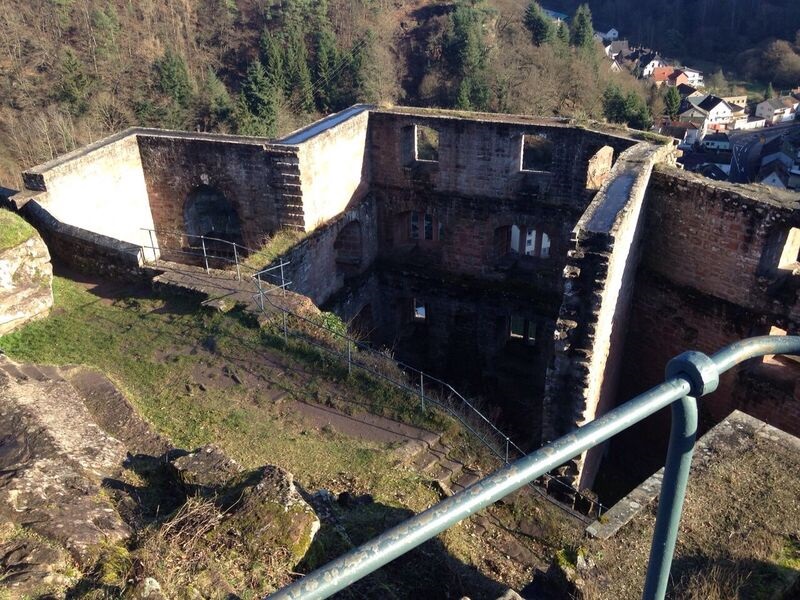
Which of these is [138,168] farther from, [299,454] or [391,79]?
[391,79]

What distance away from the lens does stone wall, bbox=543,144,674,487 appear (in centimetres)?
948

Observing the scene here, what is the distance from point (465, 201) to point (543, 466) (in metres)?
14.1

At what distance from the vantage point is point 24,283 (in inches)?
448

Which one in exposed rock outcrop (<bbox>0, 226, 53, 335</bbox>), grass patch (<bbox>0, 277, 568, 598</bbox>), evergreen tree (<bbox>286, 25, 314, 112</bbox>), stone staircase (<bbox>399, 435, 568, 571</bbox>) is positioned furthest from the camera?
evergreen tree (<bbox>286, 25, 314, 112</bbox>)

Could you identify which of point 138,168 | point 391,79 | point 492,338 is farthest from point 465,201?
point 391,79

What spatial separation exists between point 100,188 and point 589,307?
10.9 metres

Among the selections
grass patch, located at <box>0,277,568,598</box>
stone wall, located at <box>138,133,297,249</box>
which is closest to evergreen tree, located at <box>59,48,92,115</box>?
stone wall, located at <box>138,133,297,249</box>

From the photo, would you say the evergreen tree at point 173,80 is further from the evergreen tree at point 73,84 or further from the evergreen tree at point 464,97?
the evergreen tree at point 464,97

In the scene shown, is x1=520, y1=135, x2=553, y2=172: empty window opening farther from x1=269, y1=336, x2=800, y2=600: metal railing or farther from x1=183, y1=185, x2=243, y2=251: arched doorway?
x1=269, y1=336, x2=800, y2=600: metal railing

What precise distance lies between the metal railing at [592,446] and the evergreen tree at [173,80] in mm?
40182

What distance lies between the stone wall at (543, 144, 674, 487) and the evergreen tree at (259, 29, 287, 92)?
110ft

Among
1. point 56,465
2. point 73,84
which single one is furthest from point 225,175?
point 73,84

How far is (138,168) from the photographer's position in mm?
15484

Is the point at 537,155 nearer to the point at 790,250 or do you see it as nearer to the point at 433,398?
the point at 790,250
